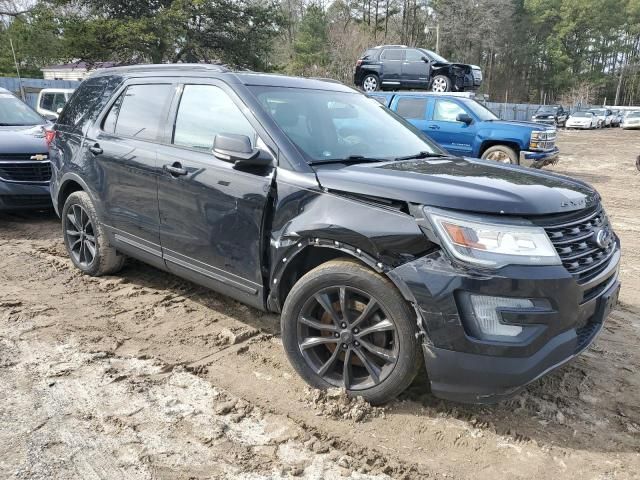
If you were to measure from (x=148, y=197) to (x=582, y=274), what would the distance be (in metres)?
2.99

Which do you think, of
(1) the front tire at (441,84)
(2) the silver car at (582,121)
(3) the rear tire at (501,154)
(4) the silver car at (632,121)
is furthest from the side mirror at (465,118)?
(4) the silver car at (632,121)

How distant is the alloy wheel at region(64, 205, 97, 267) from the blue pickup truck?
26.5 feet

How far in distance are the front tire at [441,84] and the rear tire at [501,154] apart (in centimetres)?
515

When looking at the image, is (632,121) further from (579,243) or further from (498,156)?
(579,243)

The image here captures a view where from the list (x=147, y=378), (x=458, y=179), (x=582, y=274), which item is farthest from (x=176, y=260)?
(x=582, y=274)

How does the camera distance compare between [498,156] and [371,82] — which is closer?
[498,156]

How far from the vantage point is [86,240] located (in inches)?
196

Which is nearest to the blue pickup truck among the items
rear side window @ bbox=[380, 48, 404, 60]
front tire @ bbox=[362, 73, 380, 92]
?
rear side window @ bbox=[380, 48, 404, 60]

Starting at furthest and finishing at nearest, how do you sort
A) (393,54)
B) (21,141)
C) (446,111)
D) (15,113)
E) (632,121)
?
(632,121), (393,54), (446,111), (15,113), (21,141)

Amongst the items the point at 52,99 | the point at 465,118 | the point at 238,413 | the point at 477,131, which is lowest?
the point at 238,413

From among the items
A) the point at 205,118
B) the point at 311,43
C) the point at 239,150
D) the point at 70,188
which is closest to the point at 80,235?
the point at 70,188

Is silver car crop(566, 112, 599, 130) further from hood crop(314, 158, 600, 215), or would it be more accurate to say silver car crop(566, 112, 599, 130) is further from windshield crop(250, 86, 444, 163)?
hood crop(314, 158, 600, 215)

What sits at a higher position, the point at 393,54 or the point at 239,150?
the point at 393,54

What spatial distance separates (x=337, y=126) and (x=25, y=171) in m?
4.98
